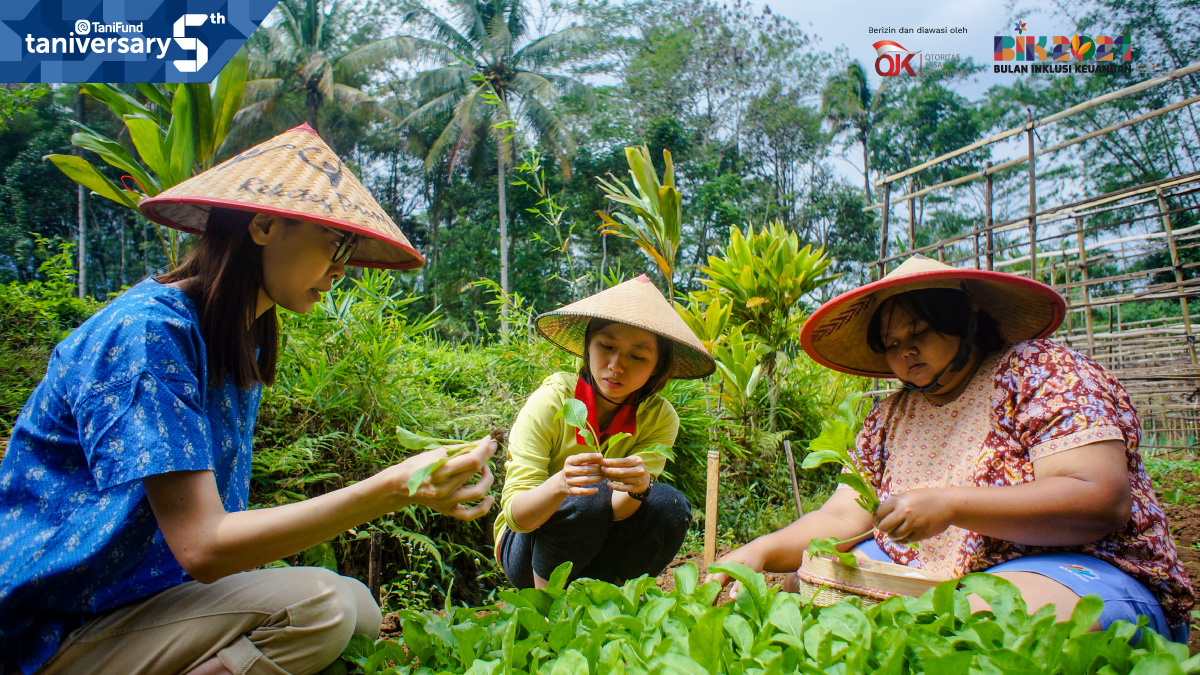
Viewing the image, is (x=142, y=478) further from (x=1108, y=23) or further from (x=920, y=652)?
(x=1108, y=23)

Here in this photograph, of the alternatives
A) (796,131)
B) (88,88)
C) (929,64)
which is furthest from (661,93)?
(88,88)

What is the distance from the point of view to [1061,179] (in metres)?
17.7

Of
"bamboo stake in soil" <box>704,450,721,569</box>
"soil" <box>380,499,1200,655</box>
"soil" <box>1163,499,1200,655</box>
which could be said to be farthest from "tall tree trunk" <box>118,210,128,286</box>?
"soil" <box>1163,499,1200,655</box>

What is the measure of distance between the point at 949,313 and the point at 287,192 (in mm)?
1329

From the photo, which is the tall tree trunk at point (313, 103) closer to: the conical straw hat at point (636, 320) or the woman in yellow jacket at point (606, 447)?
the conical straw hat at point (636, 320)

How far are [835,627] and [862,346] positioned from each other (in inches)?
40.4

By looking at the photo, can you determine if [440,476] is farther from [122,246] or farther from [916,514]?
[122,246]

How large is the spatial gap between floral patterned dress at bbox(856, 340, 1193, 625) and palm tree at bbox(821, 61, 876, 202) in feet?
62.7

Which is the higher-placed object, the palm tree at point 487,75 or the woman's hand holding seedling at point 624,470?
the palm tree at point 487,75

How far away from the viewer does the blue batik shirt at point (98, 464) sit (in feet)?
3.09

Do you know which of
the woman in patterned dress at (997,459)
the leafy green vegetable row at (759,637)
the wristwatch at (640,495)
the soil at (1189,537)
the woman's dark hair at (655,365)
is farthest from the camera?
the soil at (1189,537)

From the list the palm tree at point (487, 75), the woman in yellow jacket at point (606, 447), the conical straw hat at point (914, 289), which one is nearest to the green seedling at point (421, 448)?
the woman in yellow jacket at point (606, 447)

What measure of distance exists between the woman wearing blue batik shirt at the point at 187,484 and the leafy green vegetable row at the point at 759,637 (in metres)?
0.20

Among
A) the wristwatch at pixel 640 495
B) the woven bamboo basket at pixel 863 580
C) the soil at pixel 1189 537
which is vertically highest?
the wristwatch at pixel 640 495
